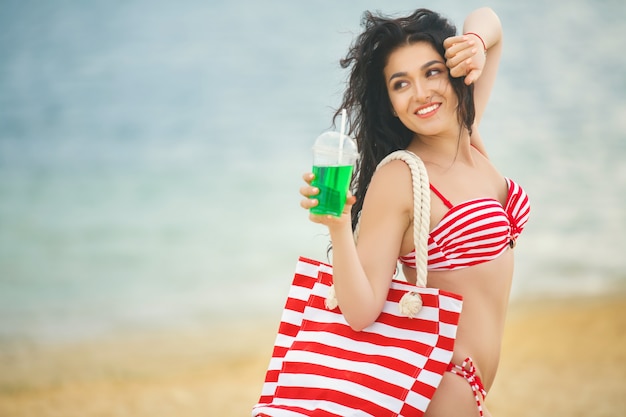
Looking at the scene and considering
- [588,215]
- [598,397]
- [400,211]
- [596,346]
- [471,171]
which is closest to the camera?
[400,211]

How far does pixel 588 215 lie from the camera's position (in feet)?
22.9

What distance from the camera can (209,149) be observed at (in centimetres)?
777

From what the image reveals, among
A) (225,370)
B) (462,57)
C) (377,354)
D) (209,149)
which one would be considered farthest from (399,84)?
(209,149)

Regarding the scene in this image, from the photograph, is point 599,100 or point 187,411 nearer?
point 187,411

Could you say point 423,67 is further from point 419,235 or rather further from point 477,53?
point 419,235

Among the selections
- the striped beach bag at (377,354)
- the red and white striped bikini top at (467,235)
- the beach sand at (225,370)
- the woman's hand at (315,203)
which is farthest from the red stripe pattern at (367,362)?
the beach sand at (225,370)

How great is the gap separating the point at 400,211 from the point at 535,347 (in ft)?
12.6

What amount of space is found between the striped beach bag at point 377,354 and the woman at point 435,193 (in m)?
0.04

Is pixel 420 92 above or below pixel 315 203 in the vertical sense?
above

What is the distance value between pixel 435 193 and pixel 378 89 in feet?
1.16

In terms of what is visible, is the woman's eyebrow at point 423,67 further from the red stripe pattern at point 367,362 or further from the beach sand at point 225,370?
the beach sand at point 225,370

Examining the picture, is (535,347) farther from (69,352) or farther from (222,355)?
(69,352)

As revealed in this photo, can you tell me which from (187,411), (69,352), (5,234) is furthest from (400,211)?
(5,234)

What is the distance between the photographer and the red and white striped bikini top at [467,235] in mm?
1939
